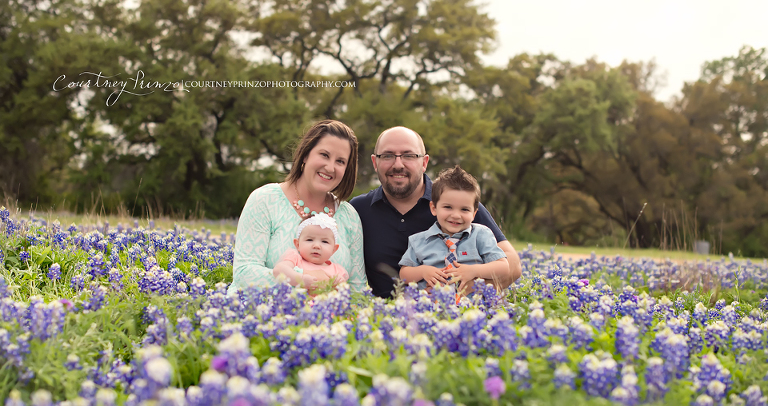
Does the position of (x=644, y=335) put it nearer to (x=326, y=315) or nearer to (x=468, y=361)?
(x=468, y=361)

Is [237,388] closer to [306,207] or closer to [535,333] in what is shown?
[535,333]

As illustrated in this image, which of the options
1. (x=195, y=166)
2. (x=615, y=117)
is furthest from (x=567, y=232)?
(x=195, y=166)

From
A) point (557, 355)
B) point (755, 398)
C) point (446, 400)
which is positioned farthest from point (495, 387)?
point (755, 398)

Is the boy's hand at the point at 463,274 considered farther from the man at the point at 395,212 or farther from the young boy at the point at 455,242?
the man at the point at 395,212

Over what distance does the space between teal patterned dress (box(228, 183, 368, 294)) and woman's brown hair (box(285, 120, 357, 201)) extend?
203mm

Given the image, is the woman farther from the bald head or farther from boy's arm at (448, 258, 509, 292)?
boy's arm at (448, 258, 509, 292)

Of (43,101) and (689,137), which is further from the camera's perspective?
(689,137)

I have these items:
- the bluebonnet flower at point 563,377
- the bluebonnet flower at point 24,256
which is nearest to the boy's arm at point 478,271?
the bluebonnet flower at point 563,377

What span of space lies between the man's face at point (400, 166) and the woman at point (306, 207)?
343mm

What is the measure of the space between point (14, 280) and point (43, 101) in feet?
82.1

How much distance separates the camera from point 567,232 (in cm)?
3622

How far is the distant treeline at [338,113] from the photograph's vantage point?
2573 centimetres

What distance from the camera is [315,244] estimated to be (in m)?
3.90

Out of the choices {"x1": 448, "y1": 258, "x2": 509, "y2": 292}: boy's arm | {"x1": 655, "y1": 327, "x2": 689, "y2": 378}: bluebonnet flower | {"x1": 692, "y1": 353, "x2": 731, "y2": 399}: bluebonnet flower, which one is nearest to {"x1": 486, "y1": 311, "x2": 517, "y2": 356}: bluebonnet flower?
{"x1": 655, "y1": 327, "x2": 689, "y2": 378}: bluebonnet flower
